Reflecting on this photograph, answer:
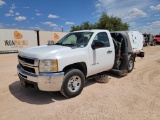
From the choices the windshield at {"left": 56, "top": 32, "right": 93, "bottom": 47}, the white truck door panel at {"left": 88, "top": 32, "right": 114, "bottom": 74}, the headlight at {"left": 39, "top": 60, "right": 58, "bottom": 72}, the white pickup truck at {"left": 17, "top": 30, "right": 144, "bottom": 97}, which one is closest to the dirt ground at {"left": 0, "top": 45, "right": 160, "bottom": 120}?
the white pickup truck at {"left": 17, "top": 30, "right": 144, "bottom": 97}

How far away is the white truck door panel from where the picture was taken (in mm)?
5563

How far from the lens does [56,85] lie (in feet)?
14.8

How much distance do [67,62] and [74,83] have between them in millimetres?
791

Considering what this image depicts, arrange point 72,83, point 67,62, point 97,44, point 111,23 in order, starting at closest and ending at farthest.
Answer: point 67,62 → point 72,83 → point 97,44 → point 111,23

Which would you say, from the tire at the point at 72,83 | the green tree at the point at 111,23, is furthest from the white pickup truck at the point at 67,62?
the green tree at the point at 111,23

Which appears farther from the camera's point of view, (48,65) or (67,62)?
(67,62)

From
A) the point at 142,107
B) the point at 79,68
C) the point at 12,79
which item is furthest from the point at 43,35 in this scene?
the point at 142,107

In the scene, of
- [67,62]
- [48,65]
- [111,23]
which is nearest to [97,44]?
[67,62]

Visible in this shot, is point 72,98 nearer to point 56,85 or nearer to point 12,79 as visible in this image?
point 56,85

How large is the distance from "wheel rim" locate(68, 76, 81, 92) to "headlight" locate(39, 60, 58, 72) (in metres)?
0.75

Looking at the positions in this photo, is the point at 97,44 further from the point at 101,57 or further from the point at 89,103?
the point at 89,103

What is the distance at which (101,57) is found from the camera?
5902 mm

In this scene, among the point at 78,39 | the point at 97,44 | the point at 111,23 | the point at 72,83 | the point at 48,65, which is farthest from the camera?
the point at 111,23

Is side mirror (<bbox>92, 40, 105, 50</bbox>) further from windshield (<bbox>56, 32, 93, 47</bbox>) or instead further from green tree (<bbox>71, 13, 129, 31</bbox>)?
green tree (<bbox>71, 13, 129, 31</bbox>)
